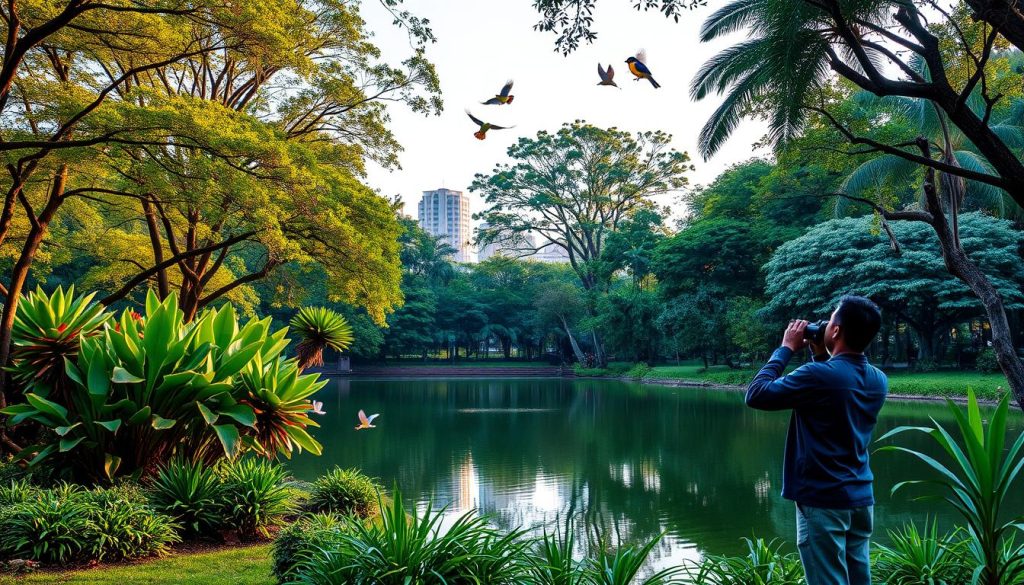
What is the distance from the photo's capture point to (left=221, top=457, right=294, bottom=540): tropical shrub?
17.4 ft

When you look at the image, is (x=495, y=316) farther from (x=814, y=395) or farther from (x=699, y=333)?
(x=814, y=395)

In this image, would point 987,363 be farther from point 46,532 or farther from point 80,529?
point 46,532

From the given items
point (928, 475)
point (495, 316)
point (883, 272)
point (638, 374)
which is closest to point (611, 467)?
point (928, 475)

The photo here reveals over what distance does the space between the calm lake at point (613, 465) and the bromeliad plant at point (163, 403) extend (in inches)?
95.6

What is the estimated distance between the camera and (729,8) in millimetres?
10648

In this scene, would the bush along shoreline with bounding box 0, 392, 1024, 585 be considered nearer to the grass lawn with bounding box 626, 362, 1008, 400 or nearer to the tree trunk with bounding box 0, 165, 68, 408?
the tree trunk with bounding box 0, 165, 68, 408

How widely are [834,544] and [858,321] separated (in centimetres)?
71

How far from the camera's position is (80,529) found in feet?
14.9

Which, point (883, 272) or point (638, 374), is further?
point (638, 374)

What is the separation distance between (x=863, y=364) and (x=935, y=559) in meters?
1.75

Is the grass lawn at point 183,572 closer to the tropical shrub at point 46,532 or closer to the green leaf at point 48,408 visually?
the tropical shrub at point 46,532

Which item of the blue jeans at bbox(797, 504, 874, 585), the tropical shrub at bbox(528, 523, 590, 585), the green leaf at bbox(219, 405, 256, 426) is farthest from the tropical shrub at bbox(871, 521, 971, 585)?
the green leaf at bbox(219, 405, 256, 426)

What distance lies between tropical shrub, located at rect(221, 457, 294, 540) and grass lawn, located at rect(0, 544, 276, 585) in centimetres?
43

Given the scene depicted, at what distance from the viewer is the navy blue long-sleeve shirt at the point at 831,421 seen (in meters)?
2.26
